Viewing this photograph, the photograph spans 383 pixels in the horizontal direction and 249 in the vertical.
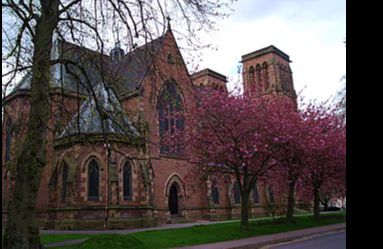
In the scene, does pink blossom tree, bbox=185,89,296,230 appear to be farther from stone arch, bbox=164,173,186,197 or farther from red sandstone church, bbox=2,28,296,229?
stone arch, bbox=164,173,186,197

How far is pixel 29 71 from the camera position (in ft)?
34.8

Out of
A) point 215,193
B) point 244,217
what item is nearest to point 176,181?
point 215,193

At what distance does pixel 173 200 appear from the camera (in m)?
34.6

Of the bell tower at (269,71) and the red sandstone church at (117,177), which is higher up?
the bell tower at (269,71)

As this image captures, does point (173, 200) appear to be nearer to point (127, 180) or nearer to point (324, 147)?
point (127, 180)

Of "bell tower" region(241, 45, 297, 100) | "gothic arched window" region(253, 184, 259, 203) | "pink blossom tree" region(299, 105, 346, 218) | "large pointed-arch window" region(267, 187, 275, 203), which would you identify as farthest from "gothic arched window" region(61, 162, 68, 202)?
"bell tower" region(241, 45, 297, 100)

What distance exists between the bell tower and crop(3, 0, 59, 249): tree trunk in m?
46.6

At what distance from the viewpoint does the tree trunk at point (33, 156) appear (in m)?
10.8

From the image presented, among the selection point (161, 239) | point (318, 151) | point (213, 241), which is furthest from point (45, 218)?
point (318, 151)

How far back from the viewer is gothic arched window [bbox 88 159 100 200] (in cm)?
2680

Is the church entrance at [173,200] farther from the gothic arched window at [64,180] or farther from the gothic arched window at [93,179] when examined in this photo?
the gothic arched window at [64,180]

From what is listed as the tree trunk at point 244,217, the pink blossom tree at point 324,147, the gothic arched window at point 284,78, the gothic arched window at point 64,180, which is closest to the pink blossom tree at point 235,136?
the tree trunk at point 244,217

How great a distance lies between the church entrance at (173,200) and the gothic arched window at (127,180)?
21.0 ft

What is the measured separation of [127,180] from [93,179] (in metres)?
2.55
